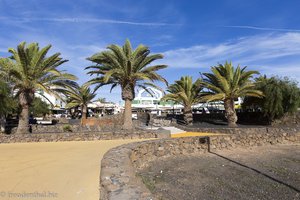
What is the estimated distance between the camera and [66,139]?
1480 cm

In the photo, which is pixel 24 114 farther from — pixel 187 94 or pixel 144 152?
pixel 187 94

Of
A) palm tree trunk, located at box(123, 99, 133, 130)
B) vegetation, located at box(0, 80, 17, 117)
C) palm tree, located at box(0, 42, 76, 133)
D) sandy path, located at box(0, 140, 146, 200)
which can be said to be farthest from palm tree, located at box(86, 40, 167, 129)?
sandy path, located at box(0, 140, 146, 200)

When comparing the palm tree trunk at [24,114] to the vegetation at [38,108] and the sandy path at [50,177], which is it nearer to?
the sandy path at [50,177]

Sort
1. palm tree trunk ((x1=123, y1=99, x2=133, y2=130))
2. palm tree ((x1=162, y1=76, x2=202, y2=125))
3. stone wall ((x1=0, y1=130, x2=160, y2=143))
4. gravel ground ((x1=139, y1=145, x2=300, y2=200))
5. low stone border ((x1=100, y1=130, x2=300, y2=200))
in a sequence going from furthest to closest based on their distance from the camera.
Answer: palm tree ((x1=162, y1=76, x2=202, y2=125)), palm tree trunk ((x1=123, y1=99, x2=133, y2=130)), stone wall ((x1=0, y1=130, x2=160, y2=143)), gravel ground ((x1=139, y1=145, x2=300, y2=200)), low stone border ((x1=100, y1=130, x2=300, y2=200))

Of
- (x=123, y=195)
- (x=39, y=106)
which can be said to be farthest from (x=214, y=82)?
(x=39, y=106)

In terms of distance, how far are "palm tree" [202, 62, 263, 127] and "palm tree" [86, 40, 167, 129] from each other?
6.76 metres

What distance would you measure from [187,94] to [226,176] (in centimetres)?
1828

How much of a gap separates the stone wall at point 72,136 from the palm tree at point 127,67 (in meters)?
3.64

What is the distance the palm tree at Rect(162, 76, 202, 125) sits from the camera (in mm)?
26922

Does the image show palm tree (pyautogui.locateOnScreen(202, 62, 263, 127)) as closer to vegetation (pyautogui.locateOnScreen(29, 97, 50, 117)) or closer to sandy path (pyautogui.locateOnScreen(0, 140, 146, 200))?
sandy path (pyautogui.locateOnScreen(0, 140, 146, 200))

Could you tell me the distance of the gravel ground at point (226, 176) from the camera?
306 inches

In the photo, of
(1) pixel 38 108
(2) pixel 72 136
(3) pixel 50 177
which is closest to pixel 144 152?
(3) pixel 50 177

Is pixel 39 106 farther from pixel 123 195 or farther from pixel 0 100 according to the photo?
pixel 123 195

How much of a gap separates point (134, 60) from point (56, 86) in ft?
18.4
